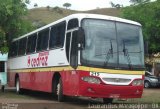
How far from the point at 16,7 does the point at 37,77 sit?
460cm

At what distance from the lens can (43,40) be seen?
21859 mm

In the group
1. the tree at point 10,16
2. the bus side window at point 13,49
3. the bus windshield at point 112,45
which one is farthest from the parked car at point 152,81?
the bus windshield at point 112,45

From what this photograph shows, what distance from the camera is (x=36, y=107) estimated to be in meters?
16.4

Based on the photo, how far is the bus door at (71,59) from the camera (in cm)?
1698

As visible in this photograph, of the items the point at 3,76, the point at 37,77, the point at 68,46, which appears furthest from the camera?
the point at 3,76

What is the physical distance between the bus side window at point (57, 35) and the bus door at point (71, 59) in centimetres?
80

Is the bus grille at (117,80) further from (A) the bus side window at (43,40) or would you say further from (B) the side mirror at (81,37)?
(A) the bus side window at (43,40)

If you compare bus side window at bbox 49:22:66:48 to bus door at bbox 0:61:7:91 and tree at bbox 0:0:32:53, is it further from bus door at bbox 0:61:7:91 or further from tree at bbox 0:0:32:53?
bus door at bbox 0:61:7:91

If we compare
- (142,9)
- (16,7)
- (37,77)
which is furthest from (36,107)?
(142,9)

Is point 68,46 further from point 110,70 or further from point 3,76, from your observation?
point 3,76

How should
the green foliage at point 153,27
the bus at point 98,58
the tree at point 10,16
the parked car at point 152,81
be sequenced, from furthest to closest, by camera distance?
the parked car at point 152,81 < the green foliage at point 153,27 < the tree at point 10,16 < the bus at point 98,58

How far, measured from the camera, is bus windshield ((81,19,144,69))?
16.6 metres

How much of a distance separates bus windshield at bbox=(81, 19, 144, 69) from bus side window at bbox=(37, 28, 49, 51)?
15.1 ft

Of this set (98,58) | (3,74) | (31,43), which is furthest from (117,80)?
Result: (3,74)
